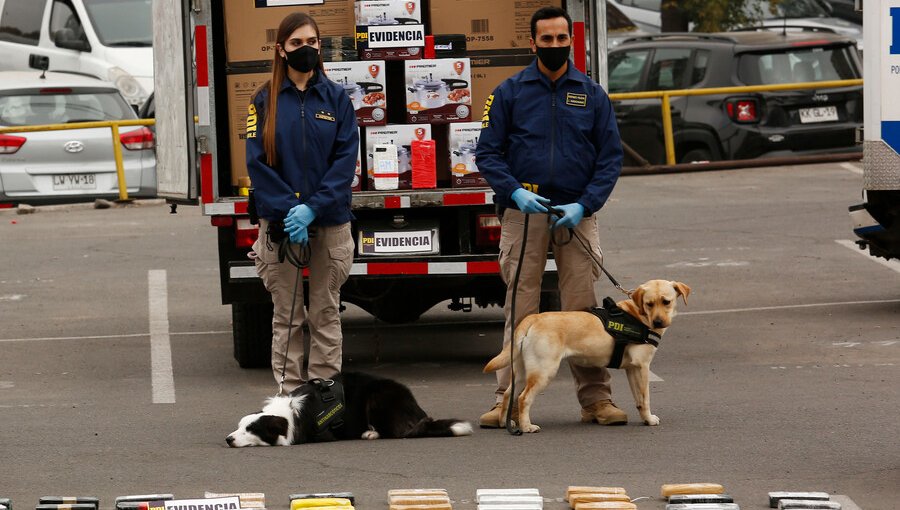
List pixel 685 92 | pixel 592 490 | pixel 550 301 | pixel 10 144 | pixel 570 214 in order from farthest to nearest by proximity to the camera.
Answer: pixel 685 92, pixel 10 144, pixel 550 301, pixel 570 214, pixel 592 490

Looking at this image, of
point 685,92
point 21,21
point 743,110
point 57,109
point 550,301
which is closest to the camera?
point 550,301

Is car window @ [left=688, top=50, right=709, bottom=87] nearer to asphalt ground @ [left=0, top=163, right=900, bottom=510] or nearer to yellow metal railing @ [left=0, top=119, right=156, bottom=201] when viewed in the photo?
asphalt ground @ [left=0, top=163, right=900, bottom=510]

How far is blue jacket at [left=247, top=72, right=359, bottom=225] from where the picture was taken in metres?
8.53

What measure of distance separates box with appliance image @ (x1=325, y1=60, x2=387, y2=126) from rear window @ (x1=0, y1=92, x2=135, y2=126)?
34.1 feet

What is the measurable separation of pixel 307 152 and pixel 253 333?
242 cm

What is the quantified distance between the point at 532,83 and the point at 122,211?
11.6 m

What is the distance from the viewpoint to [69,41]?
2278 cm

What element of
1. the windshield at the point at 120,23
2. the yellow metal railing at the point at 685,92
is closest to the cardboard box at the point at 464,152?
the yellow metal railing at the point at 685,92

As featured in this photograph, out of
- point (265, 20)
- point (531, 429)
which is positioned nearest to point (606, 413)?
point (531, 429)

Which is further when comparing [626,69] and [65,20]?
[65,20]

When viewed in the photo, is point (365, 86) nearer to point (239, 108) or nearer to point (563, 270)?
point (239, 108)

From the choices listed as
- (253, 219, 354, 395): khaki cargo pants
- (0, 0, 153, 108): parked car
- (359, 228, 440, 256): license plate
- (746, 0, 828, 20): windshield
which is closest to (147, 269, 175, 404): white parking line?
(253, 219, 354, 395): khaki cargo pants

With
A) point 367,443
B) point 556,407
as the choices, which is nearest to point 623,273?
point 556,407

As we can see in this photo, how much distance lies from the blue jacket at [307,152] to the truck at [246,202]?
4.79ft
